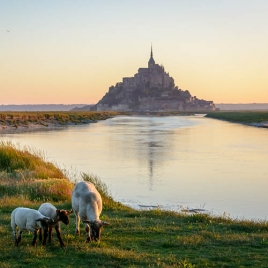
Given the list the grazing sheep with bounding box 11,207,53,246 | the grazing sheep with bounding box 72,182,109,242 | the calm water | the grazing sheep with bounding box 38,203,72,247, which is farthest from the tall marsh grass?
the grazing sheep with bounding box 11,207,53,246

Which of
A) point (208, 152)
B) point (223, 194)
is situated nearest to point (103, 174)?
point (223, 194)

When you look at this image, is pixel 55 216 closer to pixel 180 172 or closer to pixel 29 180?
pixel 29 180

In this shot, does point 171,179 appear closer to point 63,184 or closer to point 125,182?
point 125,182

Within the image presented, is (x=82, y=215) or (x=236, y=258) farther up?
(x=82, y=215)

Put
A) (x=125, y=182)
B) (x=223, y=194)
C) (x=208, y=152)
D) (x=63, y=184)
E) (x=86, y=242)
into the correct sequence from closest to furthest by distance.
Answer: (x=86, y=242) < (x=63, y=184) < (x=223, y=194) < (x=125, y=182) < (x=208, y=152)

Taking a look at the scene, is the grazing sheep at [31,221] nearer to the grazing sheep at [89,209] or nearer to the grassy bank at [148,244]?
the grassy bank at [148,244]

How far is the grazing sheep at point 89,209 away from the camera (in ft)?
31.6

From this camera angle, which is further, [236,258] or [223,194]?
[223,194]

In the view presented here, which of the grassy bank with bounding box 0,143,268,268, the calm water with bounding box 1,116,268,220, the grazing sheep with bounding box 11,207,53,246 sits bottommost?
the calm water with bounding box 1,116,268,220

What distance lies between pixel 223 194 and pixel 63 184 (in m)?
7.55

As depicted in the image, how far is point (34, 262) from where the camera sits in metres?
8.55

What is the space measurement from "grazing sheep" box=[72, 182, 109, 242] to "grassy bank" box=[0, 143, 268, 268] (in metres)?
0.30

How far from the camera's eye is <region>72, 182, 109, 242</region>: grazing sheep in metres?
9.64

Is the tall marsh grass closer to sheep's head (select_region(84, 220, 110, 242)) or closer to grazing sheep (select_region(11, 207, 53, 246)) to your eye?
grazing sheep (select_region(11, 207, 53, 246))
